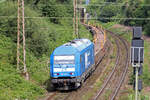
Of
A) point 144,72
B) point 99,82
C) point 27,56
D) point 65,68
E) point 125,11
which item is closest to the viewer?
point 65,68

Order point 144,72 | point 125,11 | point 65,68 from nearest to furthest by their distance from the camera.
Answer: point 65,68, point 144,72, point 125,11

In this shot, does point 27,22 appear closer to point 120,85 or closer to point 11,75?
point 11,75

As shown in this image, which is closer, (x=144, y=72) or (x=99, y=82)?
(x=99, y=82)

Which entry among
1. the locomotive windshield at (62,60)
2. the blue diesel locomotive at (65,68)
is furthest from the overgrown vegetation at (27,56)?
the locomotive windshield at (62,60)

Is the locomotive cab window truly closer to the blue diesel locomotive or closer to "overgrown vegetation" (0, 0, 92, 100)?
the blue diesel locomotive

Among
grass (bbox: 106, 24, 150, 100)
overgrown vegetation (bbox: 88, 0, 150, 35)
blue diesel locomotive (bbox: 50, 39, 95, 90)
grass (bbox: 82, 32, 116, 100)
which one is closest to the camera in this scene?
grass (bbox: 106, 24, 150, 100)

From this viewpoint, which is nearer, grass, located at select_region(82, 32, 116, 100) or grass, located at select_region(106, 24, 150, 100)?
grass, located at select_region(106, 24, 150, 100)

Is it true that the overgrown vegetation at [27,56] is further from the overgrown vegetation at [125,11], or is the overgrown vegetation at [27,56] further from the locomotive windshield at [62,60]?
the overgrown vegetation at [125,11]

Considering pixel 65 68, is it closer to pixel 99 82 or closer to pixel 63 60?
pixel 63 60

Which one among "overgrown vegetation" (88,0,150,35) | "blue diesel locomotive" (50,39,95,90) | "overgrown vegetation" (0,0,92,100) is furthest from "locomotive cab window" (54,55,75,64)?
"overgrown vegetation" (88,0,150,35)


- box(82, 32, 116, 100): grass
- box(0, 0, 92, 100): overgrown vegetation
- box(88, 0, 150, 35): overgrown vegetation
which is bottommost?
box(82, 32, 116, 100): grass

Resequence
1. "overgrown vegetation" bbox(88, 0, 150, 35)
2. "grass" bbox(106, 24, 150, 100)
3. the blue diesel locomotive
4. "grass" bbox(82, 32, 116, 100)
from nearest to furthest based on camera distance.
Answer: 1. "grass" bbox(106, 24, 150, 100)
2. "grass" bbox(82, 32, 116, 100)
3. the blue diesel locomotive
4. "overgrown vegetation" bbox(88, 0, 150, 35)

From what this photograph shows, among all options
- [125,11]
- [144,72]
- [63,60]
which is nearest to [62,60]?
[63,60]

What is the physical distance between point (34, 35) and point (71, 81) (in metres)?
9.60
